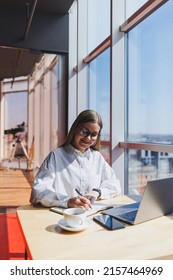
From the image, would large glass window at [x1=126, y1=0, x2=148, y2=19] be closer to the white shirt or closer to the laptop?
the white shirt

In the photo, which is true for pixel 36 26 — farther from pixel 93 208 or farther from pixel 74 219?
pixel 74 219

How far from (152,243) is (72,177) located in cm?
80

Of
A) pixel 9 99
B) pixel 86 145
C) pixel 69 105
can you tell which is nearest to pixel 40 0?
pixel 69 105

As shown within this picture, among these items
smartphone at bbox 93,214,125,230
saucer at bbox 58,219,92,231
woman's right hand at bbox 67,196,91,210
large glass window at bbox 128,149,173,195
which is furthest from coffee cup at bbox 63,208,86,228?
large glass window at bbox 128,149,173,195

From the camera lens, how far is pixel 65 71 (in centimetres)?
448

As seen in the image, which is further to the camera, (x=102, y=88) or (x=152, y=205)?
(x=102, y=88)

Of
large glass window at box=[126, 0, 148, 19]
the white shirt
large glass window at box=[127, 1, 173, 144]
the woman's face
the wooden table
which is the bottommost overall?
the wooden table

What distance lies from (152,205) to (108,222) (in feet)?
0.71

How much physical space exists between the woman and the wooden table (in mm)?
373

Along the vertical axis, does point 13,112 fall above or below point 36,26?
below

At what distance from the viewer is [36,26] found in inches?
161

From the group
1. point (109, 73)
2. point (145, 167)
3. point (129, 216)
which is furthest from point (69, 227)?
point (109, 73)

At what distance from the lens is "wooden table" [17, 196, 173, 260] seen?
89 cm
